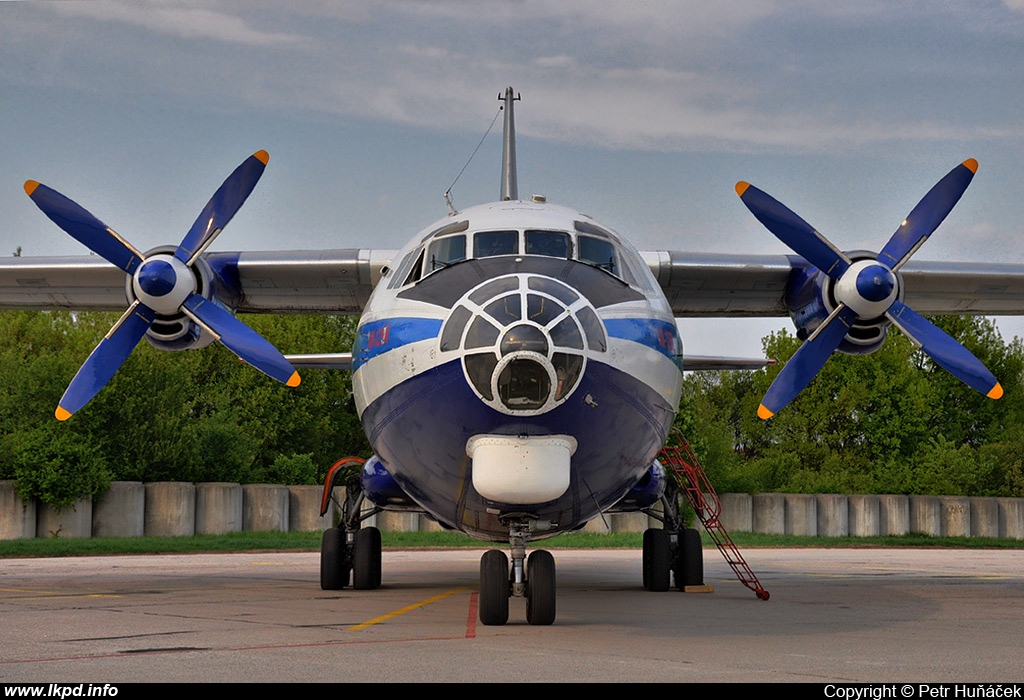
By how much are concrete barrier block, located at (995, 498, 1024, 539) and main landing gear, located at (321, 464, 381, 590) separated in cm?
3372

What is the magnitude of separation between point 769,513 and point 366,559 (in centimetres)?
2949

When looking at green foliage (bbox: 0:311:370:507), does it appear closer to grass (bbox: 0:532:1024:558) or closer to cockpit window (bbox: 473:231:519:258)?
grass (bbox: 0:532:1024:558)

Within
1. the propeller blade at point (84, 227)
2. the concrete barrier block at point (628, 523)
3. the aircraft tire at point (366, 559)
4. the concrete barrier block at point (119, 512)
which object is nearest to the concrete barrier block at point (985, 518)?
the concrete barrier block at point (628, 523)

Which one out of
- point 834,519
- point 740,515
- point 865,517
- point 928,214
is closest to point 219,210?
point 928,214

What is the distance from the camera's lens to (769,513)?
41.8 metres

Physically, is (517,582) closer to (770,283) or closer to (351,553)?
(351,553)

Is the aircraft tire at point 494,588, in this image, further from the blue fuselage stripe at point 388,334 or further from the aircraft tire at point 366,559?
the aircraft tire at point 366,559

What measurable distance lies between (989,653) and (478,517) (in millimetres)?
4306

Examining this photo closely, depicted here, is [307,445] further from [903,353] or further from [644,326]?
[644,326]

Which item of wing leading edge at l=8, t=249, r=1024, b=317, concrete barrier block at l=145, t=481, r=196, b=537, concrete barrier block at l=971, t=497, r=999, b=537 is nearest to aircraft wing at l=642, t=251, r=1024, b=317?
wing leading edge at l=8, t=249, r=1024, b=317

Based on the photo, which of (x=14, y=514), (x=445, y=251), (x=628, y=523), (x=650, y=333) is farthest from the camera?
(x=628, y=523)

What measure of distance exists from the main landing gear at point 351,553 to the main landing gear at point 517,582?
5.44 metres

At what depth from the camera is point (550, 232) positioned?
10164 millimetres

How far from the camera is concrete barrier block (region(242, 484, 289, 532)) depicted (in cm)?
3756
